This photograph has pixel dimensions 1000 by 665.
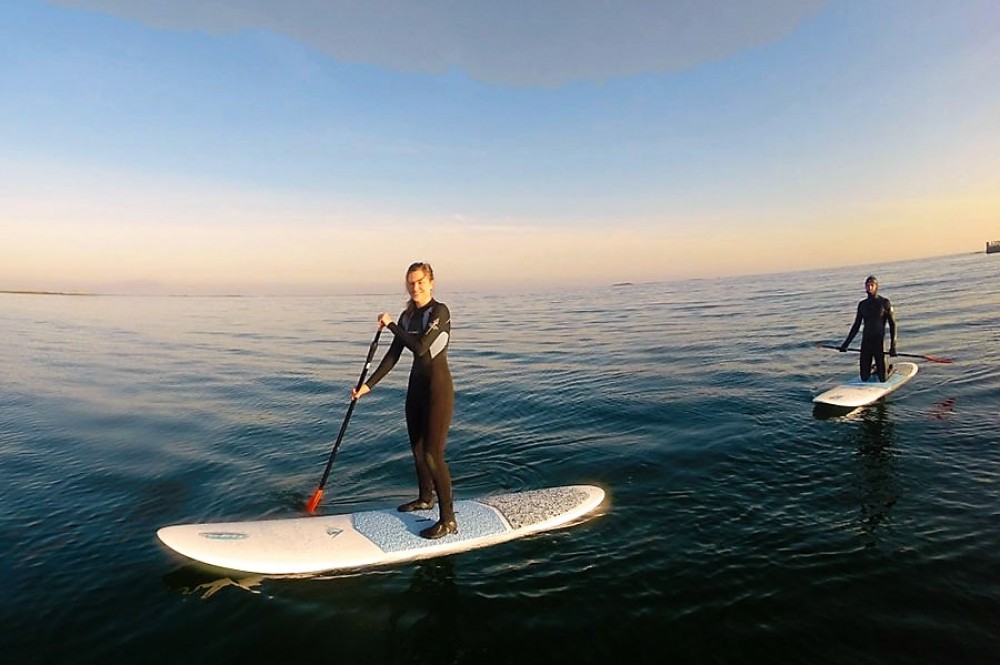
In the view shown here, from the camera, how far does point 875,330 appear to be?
1250 centimetres

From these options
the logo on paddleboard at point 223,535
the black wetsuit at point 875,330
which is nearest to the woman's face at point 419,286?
the logo on paddleboard at point 223,535

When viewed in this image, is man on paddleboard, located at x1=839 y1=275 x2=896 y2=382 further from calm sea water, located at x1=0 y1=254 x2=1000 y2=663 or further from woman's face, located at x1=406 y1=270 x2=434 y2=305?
woman's face, located at x1=406 y1=270 x2=434 y2=305

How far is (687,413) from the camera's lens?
1189 cm

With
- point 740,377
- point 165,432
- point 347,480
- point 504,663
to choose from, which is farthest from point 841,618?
point 165,432

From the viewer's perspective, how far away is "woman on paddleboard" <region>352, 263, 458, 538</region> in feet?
18.9

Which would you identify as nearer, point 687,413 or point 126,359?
point 687,413

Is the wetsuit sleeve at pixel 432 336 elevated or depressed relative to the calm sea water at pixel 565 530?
elevated

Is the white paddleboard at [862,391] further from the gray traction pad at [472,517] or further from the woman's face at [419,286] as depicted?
the woman's face at [419,286]

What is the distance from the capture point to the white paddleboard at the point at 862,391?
11.2 metres

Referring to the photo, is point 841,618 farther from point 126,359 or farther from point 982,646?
point 126,359

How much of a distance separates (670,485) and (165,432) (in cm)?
1159

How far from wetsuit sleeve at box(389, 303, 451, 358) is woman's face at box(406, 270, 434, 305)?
0.61ft

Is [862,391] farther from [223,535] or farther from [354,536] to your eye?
[223,535]

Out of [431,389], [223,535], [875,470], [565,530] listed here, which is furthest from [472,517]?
[875,470]
